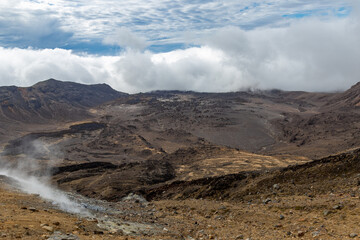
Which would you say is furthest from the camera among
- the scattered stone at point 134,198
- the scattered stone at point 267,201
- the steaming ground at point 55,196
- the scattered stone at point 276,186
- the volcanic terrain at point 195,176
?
the scattered stone at point 134,198

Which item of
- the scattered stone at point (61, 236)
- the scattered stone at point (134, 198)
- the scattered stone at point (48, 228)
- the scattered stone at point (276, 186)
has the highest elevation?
the scattered stone at point (48, 228)

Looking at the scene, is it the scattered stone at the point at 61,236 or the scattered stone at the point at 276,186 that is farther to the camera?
the scattered stone at the point at 276,186

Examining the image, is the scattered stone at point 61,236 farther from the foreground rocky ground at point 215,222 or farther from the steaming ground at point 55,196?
the steaming ground at point 55,196

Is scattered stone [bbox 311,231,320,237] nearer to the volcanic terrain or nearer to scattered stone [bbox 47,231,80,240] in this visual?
the volcanic terrain

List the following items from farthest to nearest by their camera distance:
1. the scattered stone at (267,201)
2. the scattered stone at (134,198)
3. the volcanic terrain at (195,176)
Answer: the scattered stone at (134,198)
the scattered stone at (267,201)
the volcanic terrain at (195,176)

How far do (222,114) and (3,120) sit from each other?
96.0 metres

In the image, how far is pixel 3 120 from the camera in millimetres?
140750

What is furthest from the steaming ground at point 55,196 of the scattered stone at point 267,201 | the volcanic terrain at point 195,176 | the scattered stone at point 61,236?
the scattered stone at point 267,201

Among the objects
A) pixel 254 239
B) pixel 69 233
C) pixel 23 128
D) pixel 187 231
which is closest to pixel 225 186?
pixel 187 231

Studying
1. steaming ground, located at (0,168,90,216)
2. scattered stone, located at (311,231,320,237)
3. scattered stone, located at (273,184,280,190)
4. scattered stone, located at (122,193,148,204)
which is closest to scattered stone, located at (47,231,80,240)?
steaming ground, located at (0,168,90,216)

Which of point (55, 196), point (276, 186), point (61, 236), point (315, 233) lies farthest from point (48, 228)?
point (276, 186)

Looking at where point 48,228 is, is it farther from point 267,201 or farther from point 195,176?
point 195,176

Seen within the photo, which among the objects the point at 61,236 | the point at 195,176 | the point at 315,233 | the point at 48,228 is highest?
the point at 48,228

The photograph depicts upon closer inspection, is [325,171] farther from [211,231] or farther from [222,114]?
[222,114]
